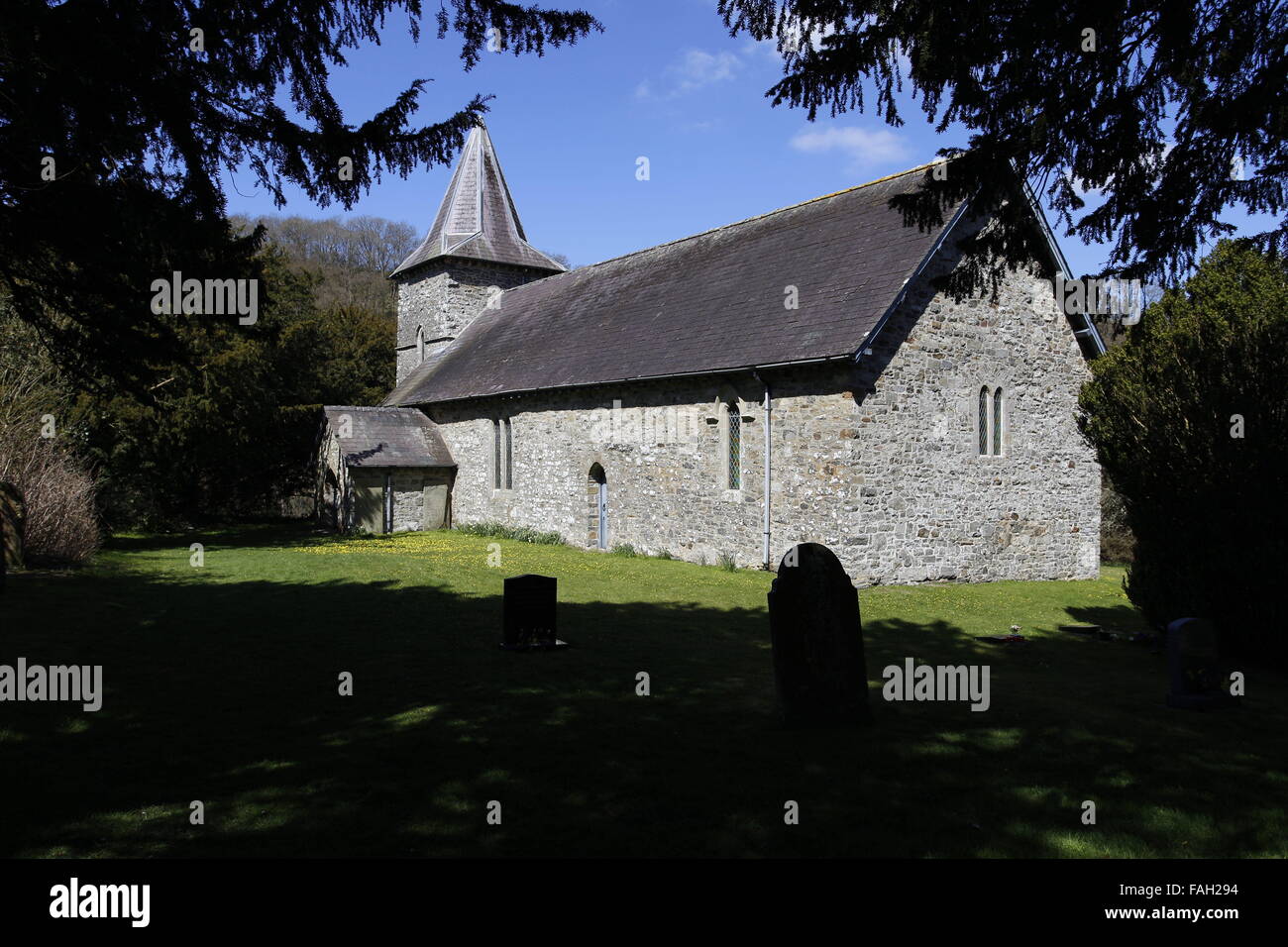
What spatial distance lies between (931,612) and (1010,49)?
30.9ft

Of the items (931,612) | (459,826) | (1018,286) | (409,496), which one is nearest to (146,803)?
(459,826)

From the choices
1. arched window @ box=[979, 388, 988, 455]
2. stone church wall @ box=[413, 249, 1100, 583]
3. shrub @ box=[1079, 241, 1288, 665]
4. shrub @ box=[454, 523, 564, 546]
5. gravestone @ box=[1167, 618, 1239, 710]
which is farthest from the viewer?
shrub @ box=[454, 523, 564, 546]

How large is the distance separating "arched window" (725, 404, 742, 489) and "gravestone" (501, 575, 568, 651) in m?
8.81

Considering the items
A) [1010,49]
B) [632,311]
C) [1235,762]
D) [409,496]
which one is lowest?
[1235,762]

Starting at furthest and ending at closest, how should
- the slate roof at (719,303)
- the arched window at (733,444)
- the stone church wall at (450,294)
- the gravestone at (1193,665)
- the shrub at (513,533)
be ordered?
1. the stone church wall at (450,294)
2. the shrub at (513,533)
3. the arched window at (733,444)
4. the slate roof at (719,303)
5. the gravestone at (1193,665)

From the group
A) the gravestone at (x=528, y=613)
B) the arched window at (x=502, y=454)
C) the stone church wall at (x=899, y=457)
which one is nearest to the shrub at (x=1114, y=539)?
the stone church wall at (x=899, y=457)

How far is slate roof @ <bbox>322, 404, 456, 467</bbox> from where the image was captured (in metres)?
27.9

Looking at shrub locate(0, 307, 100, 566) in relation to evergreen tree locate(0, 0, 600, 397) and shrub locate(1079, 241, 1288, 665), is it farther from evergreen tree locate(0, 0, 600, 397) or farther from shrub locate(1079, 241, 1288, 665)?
shrub locate(1079, 241, 1288, 665)

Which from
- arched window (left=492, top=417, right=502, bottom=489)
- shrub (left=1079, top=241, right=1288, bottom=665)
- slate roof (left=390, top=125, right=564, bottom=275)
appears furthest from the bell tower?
shrub (left=1079, top=241, right=1288, bottom=665)

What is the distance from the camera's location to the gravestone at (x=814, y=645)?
23.9 feet

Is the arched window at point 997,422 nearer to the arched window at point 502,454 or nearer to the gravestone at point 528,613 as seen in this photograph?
the gravestone at point 528,613

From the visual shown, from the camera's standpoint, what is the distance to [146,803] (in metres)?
5.38

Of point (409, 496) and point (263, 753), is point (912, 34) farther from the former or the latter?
point (409, 496)

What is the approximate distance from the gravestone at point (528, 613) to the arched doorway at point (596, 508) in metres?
12.2
